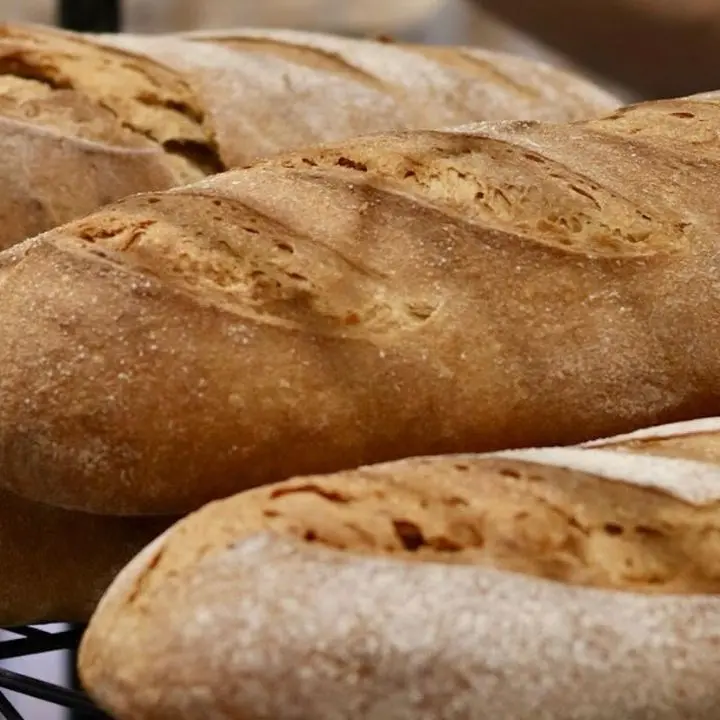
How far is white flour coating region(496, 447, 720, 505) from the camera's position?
0.78 meters

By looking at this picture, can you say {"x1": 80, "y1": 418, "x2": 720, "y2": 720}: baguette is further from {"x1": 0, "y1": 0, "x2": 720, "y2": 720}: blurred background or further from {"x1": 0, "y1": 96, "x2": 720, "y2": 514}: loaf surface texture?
{"x1": 0, "y1": 0, "x2": 720, "y2": 720}: blurred background

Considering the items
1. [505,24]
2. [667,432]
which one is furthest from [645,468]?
[505,24]

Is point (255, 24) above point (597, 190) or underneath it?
underneath

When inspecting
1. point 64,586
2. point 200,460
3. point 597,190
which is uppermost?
point 597,190

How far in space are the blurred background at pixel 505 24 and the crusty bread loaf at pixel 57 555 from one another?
0.40 metres

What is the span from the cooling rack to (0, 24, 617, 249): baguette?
460 mm

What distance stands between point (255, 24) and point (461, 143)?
140cm

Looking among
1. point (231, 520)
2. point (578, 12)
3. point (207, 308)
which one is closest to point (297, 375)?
point (207, 308)

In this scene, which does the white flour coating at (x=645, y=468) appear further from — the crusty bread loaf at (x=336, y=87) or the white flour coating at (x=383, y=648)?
the crusty bread loaf at (x=336, y=87)

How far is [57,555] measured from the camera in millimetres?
959

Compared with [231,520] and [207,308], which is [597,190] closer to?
[207,308]

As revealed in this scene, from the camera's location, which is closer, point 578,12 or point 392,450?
point 392,450

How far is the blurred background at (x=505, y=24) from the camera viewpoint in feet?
6.02

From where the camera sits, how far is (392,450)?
35.8 inches
